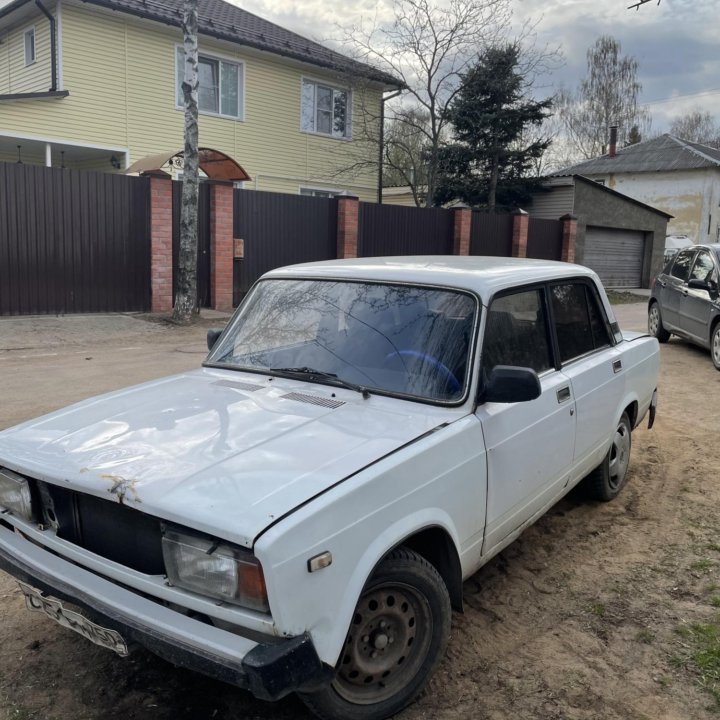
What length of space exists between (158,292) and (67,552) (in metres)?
12.3

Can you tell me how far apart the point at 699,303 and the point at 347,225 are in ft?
31.0

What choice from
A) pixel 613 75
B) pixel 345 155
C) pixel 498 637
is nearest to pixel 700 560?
pixel 498 637

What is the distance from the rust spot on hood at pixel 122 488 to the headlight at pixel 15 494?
1.64 ft

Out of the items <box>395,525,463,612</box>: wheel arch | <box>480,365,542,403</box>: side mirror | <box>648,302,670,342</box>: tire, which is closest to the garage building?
<box>648,302,670,342</box>: tire

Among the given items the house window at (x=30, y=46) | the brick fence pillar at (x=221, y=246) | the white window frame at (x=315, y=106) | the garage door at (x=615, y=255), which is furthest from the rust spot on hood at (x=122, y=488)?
the garage door at (x=615, y=255)

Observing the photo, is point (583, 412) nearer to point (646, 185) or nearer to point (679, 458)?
point (679, 458)

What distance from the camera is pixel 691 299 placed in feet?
34.2

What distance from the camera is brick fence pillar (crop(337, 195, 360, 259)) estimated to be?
57.7 feet

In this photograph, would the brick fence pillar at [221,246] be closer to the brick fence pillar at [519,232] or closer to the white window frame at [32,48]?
the white window frame at [32,48]

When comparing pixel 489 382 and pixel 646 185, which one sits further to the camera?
pixel 646 185

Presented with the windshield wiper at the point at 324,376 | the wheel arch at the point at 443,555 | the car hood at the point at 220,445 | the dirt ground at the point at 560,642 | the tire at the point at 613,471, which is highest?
the windshield wiper at the point at 324,376

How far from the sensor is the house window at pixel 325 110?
74.0 ft

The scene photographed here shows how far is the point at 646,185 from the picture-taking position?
39562mm

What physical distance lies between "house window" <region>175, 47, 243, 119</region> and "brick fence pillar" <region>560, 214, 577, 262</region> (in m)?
11.7
